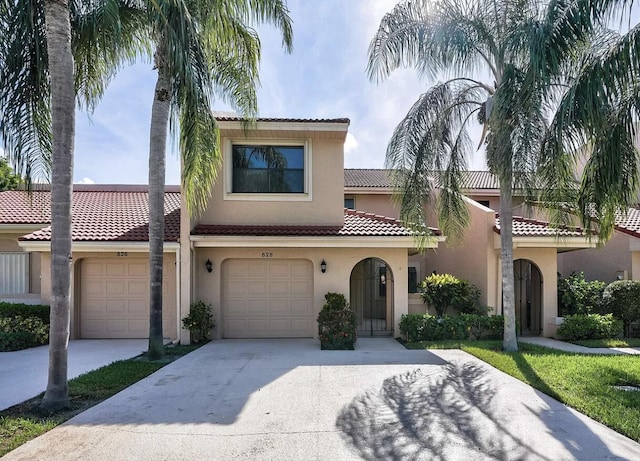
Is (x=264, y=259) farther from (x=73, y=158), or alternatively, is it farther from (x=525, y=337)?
(x=525, y=337)

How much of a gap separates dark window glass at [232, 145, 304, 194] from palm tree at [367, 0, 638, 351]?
3593 millimetres

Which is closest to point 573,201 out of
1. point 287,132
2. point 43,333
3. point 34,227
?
point 287,132

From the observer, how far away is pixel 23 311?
1182cm

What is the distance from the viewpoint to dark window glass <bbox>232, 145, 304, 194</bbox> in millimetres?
13445

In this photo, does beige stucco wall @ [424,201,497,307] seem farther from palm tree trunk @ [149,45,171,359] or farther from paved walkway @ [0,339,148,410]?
paved walkway @ [0,339,148,410]

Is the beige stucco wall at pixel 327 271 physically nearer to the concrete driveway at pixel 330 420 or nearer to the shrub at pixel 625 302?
the concrete driveway at pixel 330 420

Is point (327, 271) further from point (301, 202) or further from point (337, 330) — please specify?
point (301, 202)

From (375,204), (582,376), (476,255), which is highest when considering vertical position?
(375,204)

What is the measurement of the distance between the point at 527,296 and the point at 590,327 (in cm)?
264

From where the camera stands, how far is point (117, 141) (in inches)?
602

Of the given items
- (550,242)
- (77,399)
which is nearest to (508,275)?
(550,242)

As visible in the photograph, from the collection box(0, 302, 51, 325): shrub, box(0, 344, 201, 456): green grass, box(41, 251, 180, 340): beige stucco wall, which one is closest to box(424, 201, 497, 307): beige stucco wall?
box(41, 251, 180, 340): beige stucco wall

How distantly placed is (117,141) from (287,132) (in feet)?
22.9

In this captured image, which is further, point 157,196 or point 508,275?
point 508,275
